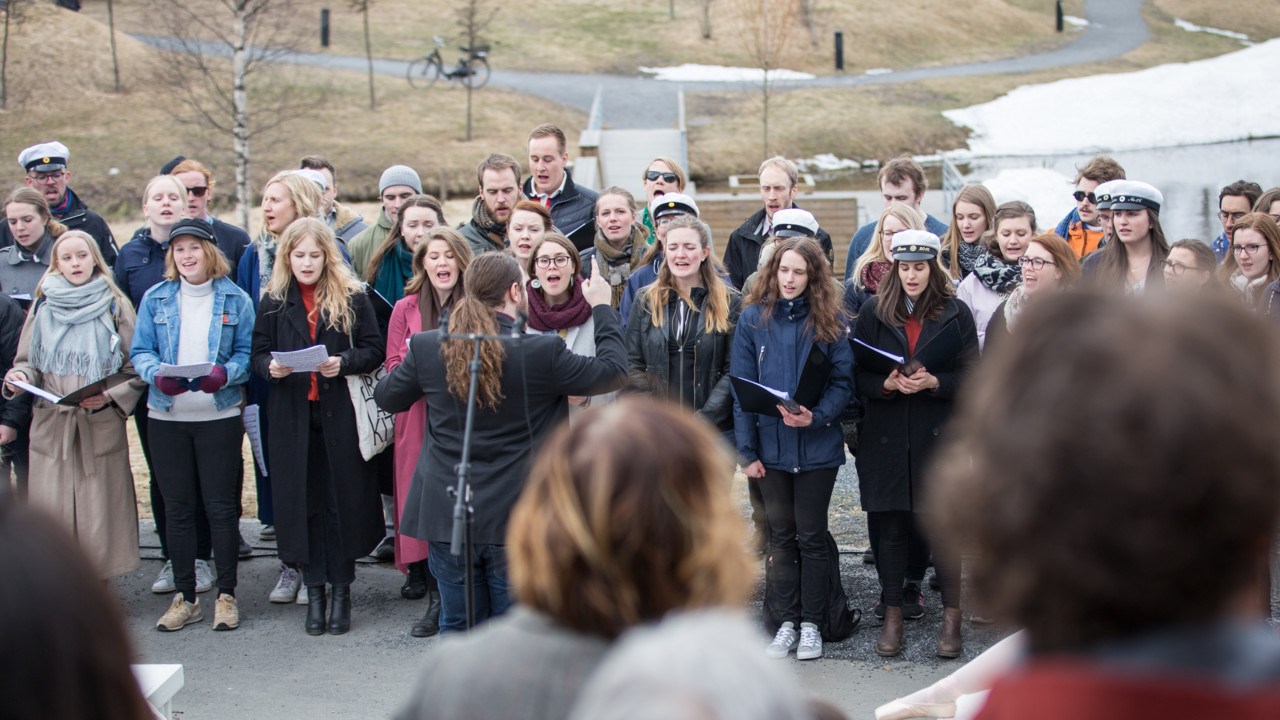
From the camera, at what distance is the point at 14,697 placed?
1.64 m

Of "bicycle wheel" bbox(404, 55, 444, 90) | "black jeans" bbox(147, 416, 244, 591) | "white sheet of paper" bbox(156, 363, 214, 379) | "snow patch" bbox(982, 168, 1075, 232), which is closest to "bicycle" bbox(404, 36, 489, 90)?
"bicycle wheel" bbox(404, 55, 444, 90)

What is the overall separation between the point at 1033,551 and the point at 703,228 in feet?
16.2

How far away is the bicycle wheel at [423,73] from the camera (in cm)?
3231

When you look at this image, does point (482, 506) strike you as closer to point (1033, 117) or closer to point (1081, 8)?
point (1033, 117)

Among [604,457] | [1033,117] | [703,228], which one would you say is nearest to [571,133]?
[1033,117]

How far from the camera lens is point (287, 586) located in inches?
268

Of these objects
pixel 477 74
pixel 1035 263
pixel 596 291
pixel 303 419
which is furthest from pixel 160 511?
pixel 477 74

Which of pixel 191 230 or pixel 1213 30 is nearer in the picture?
pixel 191 230

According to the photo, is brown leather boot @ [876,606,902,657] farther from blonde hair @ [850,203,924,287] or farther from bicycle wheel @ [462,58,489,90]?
bicycle wheel @ [462,58,489,90]

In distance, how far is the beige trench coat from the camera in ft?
21.3

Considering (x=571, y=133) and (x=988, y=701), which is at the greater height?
(x=571, y=133)

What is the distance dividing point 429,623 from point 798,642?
191 centimetres

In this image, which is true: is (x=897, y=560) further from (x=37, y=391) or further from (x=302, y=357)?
(x=37, y=391)

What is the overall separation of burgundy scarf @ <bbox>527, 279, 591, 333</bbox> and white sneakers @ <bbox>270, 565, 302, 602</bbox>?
214cm
